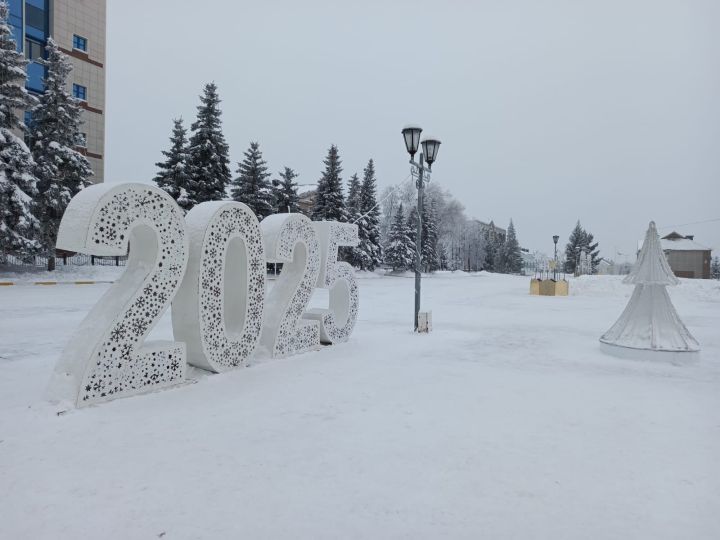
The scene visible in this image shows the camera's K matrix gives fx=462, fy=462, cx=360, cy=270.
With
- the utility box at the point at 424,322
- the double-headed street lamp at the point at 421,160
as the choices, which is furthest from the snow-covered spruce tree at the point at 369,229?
the utility box at the point at 424,322

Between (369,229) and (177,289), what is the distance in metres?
39.3

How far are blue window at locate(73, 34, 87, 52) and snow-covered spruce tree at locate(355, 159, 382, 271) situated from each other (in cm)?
2418

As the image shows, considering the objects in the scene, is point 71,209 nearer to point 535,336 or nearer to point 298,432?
point 298,432

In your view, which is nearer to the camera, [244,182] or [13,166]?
[13,166]

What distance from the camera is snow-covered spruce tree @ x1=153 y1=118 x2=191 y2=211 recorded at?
87.8 ft

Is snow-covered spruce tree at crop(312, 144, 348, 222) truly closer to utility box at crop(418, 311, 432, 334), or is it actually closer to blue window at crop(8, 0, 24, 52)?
blue window at crop(8, 0, 24, 52)

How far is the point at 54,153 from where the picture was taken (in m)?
22.9

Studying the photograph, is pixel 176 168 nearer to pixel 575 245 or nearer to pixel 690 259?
pixel 690 259

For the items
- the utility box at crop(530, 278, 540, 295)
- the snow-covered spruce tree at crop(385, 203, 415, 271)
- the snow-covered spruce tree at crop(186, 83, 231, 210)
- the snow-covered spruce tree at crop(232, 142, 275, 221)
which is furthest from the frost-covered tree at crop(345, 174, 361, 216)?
the utility box at crop(530, 278, 540, 295)

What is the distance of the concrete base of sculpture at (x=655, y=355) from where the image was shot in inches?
291

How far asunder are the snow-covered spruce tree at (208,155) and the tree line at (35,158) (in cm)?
552

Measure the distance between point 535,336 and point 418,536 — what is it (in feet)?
27.0

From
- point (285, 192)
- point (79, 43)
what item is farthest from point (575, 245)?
point (79, 43)

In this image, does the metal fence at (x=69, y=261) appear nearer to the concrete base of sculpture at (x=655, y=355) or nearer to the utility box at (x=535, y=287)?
the utility box at (x=535, y=287)
